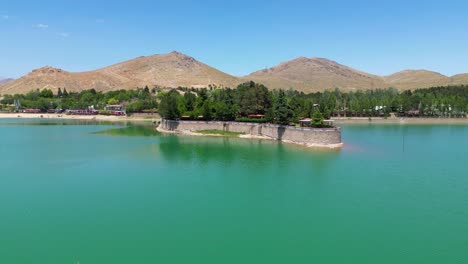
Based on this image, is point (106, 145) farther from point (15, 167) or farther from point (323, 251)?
point (323, 251)

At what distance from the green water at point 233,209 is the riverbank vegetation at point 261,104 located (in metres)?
25.7

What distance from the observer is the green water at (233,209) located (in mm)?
21516

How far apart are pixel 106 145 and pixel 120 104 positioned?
116606mm

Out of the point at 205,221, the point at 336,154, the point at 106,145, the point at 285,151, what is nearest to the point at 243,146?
the point at 285,151

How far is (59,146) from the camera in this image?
209ft

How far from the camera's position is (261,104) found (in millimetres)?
87062

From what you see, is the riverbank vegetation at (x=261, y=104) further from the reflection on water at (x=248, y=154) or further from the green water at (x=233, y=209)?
the green water at (x=233, y=209)

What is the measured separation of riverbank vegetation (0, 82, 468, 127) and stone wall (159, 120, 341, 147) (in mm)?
2021

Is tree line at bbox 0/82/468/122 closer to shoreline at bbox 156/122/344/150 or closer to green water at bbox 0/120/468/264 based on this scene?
shoreline at bbox 156/122/344/150

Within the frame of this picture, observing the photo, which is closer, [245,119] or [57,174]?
[57,174]

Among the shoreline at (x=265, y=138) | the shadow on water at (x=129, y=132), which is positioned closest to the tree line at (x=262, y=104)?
the shoreline at (x=265, y=138)

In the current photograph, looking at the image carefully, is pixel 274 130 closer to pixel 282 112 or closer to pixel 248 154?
pixel 282 112

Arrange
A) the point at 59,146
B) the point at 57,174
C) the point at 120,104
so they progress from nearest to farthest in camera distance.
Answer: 1. the point at 57,174
2. the point at 59,146
3. the point at 120,104

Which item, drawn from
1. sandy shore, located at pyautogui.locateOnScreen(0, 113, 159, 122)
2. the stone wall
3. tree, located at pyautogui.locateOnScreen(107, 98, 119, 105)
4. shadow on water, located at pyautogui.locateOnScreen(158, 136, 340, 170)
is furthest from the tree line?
shadow on water, located at pyautogui.locateOnScreen(158, 136, 340, 170)
